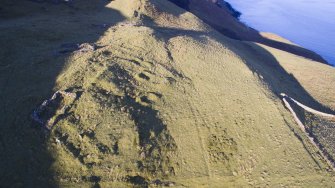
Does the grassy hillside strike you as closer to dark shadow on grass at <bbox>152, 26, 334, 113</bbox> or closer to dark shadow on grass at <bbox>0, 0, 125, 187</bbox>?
dark shadow on grass at <bbox>0, 0, 125, 187</bbox>

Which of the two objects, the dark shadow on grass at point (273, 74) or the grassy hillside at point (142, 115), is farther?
the dark shadow on grass at point (273, 74)

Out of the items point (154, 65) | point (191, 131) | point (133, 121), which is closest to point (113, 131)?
point (133, 121)

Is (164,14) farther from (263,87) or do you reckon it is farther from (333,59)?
(333,59)

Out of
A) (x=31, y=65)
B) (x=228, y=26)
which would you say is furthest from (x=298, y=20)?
(x=31, y=65)

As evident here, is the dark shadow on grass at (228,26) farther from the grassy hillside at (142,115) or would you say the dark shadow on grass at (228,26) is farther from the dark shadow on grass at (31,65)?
the grassy hillside at (142,115)

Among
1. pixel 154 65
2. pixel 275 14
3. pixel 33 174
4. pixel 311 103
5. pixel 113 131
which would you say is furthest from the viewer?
pixel 275 14

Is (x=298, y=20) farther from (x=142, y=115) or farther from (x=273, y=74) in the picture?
(x=142, y=115)

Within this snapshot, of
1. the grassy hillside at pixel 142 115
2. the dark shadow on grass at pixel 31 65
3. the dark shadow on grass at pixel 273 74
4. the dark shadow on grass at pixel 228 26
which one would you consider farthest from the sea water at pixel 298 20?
the dark shadow on grass at pixel 31 65
